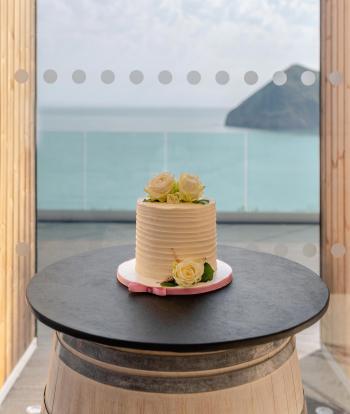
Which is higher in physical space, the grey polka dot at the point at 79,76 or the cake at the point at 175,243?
the grey polka dot at the point at 79,76

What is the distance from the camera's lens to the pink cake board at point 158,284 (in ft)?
4.08

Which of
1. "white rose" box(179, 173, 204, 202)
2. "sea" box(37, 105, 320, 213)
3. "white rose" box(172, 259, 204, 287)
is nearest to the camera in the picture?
"white rose" box(172, 259, 204, 287)

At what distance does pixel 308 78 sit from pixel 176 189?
1.25 metres

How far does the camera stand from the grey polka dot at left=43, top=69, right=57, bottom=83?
2271 mm

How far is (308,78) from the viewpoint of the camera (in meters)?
2.27

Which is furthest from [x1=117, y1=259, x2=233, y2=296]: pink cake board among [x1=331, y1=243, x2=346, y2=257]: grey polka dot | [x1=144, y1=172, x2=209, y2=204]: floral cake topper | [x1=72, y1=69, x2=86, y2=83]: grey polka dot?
[x1=72, y1=69, x2=86, y2=83]: grey polka dot

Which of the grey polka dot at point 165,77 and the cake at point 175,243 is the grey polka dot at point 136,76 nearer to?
the grey polka dot at point 165,77

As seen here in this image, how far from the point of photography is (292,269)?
149 cm

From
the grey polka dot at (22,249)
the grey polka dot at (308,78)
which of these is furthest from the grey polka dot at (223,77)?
the grey polka dot at (22,249)

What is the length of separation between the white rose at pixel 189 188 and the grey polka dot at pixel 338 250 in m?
1.20

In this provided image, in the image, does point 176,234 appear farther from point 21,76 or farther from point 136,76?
point 21,76

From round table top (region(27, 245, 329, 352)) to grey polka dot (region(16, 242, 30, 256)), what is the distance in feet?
2.94

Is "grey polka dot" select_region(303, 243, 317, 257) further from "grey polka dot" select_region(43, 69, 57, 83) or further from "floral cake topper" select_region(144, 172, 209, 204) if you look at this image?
"grey polka dot" select_region(43, 69, 57, 83)

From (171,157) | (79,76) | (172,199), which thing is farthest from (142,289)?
(79,76)
